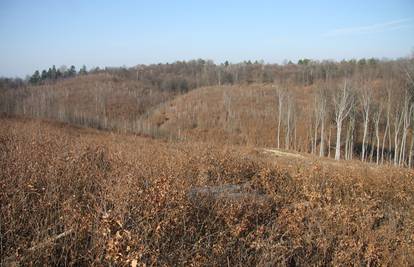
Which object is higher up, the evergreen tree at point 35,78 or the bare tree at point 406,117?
the evergreen tree at point 35,78

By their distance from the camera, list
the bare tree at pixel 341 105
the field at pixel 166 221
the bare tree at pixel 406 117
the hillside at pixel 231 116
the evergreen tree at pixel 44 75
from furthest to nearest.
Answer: the evergreen tree at pixel 44 75
the hillside at pixel 231 116
the bare tree at pixel 341 105
the bare tree at pixel 406 117
the field at pixel 166 221

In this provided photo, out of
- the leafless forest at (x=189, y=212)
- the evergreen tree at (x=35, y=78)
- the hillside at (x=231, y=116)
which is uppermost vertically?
the evergreen tree at (x=35, y=78)

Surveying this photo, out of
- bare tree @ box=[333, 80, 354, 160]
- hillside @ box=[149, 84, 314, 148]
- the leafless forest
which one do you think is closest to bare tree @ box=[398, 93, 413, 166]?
bare tree @ box=[333, 80, 354, 160]

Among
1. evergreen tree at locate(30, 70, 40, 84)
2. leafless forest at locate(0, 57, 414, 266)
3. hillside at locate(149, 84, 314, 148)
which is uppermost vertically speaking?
evergreen tree at locate(30, 70, 40, 84)

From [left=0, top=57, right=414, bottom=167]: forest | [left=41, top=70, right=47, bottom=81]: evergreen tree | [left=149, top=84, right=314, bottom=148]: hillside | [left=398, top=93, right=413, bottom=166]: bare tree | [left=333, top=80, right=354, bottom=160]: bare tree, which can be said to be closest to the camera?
[left=398, top=93, right=413, bottom=166]: bare tree

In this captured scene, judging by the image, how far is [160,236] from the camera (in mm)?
4680

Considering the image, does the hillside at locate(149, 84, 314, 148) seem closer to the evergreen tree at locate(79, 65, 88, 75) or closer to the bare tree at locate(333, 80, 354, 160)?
the bare tree at locate(333, 80, 354, 160)

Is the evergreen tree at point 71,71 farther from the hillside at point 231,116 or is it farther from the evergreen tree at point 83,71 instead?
the hillside at point 231,116

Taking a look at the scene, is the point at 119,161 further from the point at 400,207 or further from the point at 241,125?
the point at 241,125

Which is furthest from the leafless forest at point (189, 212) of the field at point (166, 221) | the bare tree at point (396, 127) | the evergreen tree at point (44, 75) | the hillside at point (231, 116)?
the evergreen tree at point (44, 75)

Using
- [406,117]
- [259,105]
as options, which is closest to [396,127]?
[406,117]

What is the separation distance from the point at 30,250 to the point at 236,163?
6819 millimetres

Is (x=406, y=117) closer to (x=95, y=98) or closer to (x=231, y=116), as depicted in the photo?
(x=231, y=116)

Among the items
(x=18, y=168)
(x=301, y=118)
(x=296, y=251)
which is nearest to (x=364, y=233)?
(x=296, y=251)
